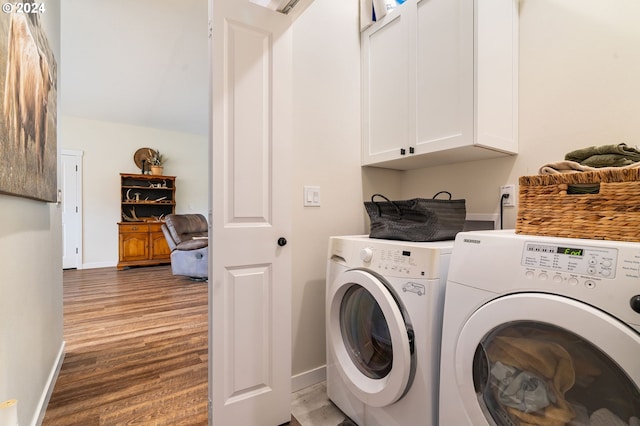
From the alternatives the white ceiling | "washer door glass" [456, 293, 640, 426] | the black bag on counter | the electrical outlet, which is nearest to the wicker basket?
"washer door glass" [456, 293, 640, 426]

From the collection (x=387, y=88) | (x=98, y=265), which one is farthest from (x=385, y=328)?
(x=98, y=265)

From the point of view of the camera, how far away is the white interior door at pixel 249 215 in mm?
1296

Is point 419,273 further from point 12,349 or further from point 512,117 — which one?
point 12,349

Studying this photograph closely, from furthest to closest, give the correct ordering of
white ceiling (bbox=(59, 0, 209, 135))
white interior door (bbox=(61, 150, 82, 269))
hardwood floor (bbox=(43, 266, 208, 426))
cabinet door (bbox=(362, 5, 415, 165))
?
white interior door (bbox=(61, 150, 82, 269))
white ceiling (bbox=(59, 0, 209, 135))
cabinet door (bbox=(362, 5, 415, 165))
hardwood floor (bbox=(43, 266, 208, 426))

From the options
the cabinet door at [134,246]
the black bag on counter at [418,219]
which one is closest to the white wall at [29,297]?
the black bag on counter at [418,219]

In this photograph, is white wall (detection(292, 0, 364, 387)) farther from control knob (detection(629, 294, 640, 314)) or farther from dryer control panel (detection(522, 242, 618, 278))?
control knob (detection(629, 294, 640, 314))

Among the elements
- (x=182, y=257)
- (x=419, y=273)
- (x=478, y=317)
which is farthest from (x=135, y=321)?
(x=478, y=317)

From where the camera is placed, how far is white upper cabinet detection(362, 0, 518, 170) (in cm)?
138

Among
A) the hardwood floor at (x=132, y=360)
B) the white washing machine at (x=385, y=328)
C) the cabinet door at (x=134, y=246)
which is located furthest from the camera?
the cabinet door at (x=134, y=246)

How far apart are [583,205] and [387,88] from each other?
1227mm

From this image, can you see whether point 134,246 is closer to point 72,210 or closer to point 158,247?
point 158,247

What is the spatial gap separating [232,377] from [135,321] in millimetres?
1931

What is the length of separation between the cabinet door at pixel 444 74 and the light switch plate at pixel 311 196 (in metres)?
0.62

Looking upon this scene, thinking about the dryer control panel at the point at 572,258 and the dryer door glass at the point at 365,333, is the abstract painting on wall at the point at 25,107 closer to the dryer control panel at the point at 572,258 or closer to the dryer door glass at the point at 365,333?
the dryer door glass at the point at 365,333
